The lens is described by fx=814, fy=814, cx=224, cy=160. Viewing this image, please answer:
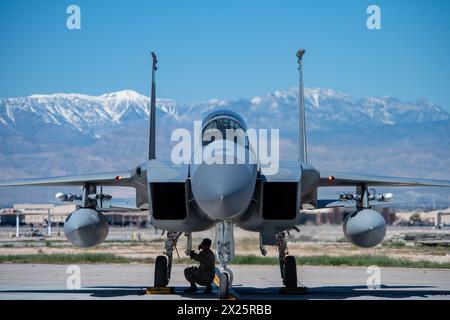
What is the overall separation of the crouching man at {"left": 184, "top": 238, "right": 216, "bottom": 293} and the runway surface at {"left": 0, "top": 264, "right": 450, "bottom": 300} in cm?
41

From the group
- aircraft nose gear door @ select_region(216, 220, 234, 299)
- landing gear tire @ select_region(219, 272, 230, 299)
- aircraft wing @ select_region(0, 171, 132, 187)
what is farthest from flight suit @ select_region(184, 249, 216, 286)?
landing gear tire @ select_region(219, 272, 230, 299)

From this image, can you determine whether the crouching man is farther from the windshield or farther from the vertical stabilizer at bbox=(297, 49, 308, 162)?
the vertical stabilizer at bbox=(297, 49, 308, 162)

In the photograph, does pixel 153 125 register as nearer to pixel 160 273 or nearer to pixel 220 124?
pixel 160 273

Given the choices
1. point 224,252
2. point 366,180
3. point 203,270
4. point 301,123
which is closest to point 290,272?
point 203,270

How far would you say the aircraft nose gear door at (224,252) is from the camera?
1252 cm

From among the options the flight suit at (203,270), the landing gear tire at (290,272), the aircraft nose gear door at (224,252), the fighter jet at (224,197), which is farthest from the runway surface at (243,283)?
the aircraft nose gear door at (224,252)

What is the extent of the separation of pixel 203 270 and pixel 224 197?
14.1 ft

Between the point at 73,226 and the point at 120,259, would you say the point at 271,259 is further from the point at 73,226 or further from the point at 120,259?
the point at 73,226

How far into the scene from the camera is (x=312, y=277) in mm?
21500

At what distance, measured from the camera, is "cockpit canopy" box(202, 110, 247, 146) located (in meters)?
13.8

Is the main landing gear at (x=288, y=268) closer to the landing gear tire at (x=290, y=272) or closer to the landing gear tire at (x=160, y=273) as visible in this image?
the landing gear tire at (x=290, y=272)

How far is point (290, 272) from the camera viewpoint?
1585cm
